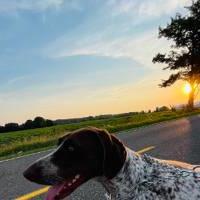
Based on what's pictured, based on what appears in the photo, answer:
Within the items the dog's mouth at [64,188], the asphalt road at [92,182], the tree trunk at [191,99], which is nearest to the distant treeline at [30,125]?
the tree trunk at [191,99]

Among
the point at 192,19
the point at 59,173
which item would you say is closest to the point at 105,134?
the point at 59,173

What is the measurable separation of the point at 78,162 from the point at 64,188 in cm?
28

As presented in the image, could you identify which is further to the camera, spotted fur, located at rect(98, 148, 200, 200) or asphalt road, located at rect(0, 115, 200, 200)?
asphalt road, located at rect(0, 115, 200, 200)

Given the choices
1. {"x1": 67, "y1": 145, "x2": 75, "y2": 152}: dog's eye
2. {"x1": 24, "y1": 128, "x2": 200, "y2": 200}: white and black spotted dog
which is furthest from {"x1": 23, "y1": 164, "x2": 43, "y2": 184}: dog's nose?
{"x1": 67, "y1": 145, "x2": 75, "y2": 152}: dog's eye

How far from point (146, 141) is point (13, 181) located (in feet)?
22.2

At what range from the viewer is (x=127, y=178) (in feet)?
15.2

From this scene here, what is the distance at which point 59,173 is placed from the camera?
181 inches

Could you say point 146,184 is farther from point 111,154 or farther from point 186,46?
point 186,46

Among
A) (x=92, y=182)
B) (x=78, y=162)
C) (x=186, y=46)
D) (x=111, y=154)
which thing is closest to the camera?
(x=111, y=154)

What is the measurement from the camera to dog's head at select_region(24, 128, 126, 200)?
14.8 feet

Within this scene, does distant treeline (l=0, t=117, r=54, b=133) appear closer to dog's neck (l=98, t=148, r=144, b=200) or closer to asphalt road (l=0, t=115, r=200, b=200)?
asphalt road (l=0, t=115, r=200, b=200)

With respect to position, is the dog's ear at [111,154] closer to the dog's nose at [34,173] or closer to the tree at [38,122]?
the dog's nose at [34,173]

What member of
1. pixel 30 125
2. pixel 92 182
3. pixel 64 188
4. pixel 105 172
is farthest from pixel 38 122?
pixel 105 172

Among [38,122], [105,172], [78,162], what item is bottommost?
[105,172]
